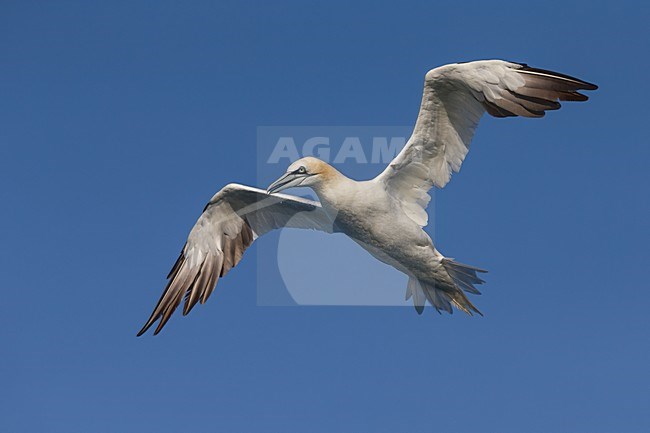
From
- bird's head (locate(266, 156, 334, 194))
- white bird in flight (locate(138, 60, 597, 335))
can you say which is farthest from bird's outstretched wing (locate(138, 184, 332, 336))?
bird's head (locate(266, 156, 334, 194))

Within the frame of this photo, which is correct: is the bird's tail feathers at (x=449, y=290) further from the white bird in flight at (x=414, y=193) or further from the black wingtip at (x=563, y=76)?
the black wingtip at (x=563, y=76)

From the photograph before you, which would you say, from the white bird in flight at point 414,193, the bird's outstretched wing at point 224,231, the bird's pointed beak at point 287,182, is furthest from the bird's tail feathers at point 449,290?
the bird's pointed beak at point 287,182

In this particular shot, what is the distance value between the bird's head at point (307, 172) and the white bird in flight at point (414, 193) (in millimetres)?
14

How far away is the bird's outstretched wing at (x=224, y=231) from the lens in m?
15.4

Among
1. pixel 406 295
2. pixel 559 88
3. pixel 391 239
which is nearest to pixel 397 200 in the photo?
pixel 391 239

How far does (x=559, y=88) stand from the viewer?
1273 cm

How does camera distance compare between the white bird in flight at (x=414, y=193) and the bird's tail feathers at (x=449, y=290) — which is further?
the bird's tail feathers at (x=449, y=290)

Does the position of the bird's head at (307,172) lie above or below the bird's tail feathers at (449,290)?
above

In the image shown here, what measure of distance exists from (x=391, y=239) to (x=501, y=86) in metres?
2.63

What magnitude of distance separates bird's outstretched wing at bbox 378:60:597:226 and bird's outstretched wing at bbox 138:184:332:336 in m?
2.14

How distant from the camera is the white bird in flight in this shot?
12867mm

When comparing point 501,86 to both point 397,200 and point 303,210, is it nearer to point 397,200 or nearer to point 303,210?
point 397,200

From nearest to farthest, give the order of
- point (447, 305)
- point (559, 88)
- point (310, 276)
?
point (559, 88)
point (447, 305)
point (310, 276)

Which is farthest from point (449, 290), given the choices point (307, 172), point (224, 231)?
point (224, 231)
